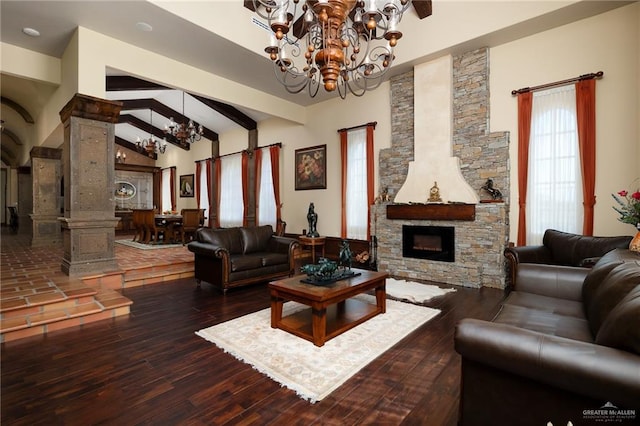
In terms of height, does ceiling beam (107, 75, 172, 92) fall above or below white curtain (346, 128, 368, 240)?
above

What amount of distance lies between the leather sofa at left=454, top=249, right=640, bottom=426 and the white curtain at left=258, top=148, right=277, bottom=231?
7294 millimetres

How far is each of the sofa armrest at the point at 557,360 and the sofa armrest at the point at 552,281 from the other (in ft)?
5.31

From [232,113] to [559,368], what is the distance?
8.93 meters

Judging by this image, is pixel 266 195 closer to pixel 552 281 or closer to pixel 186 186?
pixel 186 186

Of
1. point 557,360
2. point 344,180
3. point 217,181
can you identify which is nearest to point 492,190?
point 344,180

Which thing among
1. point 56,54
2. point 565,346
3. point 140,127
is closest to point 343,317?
point 565,346

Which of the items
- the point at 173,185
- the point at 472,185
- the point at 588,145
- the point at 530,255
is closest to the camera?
the point at 530,255

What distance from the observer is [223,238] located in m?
4.92

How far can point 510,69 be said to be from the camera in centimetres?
486

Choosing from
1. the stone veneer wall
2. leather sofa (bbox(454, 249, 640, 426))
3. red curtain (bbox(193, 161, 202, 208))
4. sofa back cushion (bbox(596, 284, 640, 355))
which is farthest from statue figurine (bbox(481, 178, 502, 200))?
red curtain (bbox(193, 161, 202, 208))

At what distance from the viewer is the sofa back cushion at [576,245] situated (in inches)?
139

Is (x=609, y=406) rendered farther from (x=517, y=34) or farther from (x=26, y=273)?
(x=26, y=273)

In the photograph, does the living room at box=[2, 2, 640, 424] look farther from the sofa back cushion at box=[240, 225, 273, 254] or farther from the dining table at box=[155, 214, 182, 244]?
the dining table at box=[155, 214, 182, 244]

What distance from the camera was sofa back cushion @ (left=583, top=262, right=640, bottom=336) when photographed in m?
1.59
